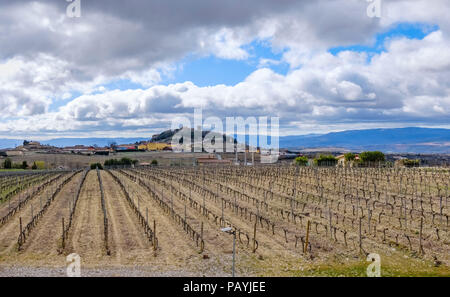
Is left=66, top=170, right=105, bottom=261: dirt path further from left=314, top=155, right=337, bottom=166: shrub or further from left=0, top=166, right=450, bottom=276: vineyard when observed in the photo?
left=314, top=155, right=337, bottom=166: shrub

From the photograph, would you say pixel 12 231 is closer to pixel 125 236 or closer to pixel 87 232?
pixel 87 232

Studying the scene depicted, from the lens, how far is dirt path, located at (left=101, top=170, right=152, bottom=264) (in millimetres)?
14508

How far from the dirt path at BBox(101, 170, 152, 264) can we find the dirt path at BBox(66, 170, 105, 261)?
554 millimetres

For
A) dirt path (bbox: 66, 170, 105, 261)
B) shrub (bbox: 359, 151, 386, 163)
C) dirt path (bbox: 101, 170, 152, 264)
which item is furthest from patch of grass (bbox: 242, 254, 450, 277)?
shrub (bbox: 359, 151, 386, 163)

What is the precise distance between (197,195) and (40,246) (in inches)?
638

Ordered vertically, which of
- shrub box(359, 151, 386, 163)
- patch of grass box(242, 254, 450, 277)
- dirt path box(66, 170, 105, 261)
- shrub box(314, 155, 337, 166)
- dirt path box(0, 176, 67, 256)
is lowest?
dirt path box(0, 176, 67, 256)

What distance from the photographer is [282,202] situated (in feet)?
88.9

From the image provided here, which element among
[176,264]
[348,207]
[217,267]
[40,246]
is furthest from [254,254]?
[348,207]

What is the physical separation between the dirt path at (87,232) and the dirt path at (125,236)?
1.82 feet

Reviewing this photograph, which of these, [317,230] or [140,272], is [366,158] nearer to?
[317,230]

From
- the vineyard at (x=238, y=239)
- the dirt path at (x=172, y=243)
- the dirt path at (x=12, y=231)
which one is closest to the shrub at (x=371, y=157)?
the vineyard at (x=238, y=239)

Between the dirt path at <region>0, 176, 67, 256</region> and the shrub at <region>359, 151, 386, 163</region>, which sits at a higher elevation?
the shrub at <region>359, 151, 386, 163</region>
